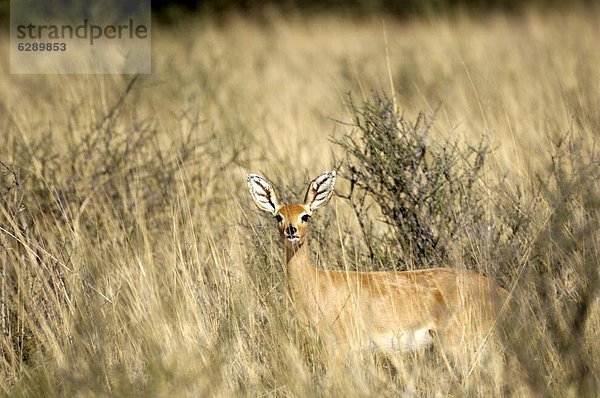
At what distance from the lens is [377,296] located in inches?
167

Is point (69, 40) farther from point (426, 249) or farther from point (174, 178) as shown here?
point (426, 249)

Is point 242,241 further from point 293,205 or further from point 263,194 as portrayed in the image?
point 293,205

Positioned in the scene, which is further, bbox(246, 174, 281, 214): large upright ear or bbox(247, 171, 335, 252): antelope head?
bbox(246, 174, 281, 214): large upright ear

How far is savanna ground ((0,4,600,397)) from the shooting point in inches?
148

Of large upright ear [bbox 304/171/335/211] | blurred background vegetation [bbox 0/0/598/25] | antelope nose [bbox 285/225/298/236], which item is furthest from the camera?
blurred background vegetation [bbox 0/0/598/25]

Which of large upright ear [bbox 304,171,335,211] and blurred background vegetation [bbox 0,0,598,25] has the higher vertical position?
blurred background vegetation [bbox 0,0,598,25]

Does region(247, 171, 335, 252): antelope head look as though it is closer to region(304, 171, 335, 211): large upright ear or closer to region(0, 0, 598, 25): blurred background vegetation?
region(304, 171, 335, 211): large upright ear

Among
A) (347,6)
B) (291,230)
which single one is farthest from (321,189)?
(347,6)

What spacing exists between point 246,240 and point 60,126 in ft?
7.26

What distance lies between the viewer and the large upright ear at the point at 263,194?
4312 millimetres
